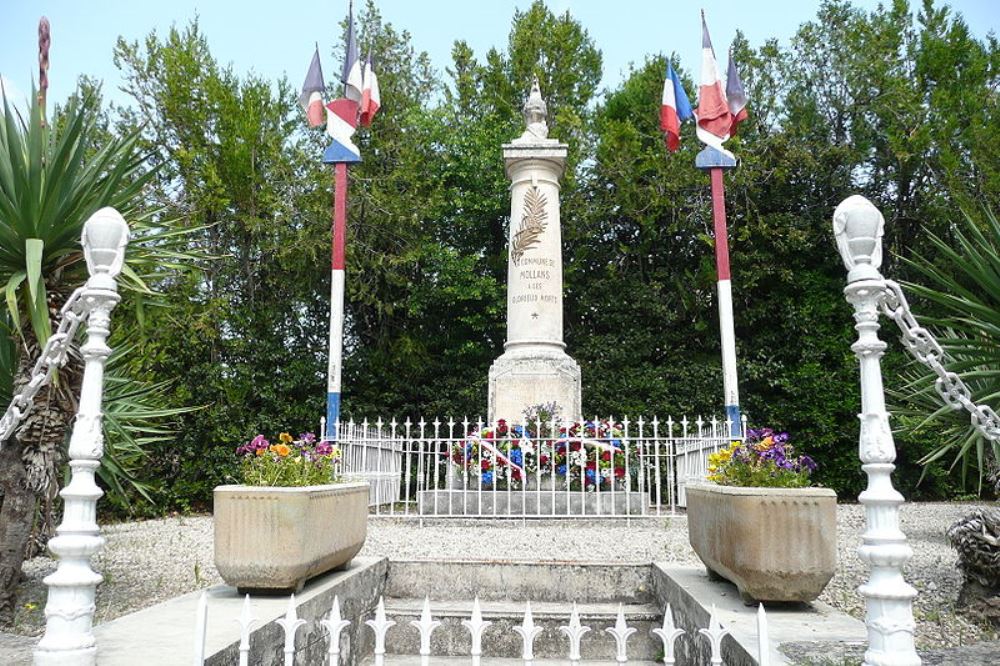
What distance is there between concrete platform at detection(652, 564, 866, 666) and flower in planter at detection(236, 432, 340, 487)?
248 centimetres

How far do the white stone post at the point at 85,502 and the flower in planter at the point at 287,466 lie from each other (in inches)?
58.4

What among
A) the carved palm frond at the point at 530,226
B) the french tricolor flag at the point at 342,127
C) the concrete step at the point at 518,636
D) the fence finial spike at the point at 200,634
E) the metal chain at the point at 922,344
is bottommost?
the concrete step at the point at 518,636

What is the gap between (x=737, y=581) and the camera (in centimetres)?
409

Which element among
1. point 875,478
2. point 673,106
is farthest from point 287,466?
point 673,106

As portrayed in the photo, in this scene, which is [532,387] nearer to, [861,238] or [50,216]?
[50,216]

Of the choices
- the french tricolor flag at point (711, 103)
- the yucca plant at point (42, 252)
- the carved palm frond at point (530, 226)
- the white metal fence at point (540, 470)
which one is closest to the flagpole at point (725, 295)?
the french tricolor flag at point (711, 103)

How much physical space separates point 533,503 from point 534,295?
3.70 m

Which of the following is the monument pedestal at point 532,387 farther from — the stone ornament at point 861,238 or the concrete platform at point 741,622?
the stone ornament at point 861,238

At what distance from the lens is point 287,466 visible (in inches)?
186

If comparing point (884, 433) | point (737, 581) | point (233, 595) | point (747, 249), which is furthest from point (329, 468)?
point (747, 249)

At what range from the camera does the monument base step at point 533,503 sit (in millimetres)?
9344

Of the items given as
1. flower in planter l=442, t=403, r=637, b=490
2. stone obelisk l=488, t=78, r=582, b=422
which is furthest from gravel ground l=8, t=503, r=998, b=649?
stone obelisk l=488, t=78, r=582, b=422

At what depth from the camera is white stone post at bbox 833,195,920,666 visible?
8.67 feet

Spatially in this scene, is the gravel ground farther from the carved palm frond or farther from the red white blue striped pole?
the carved palm frond
